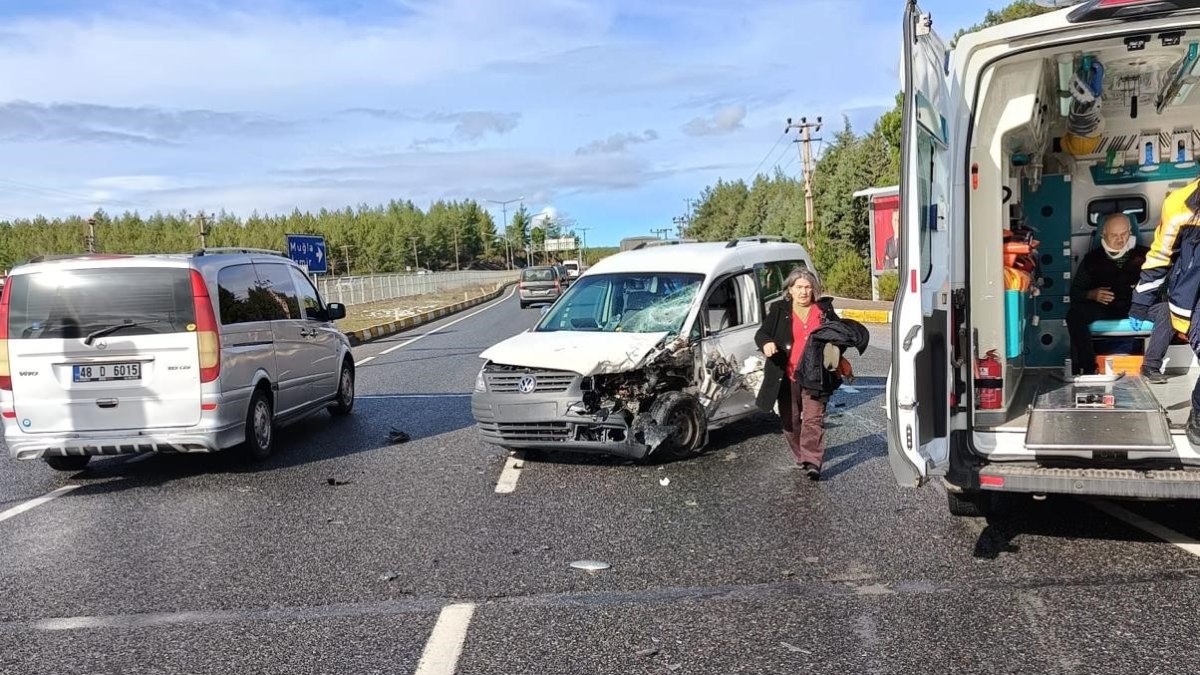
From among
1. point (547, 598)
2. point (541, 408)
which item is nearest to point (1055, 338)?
point (541, 408)

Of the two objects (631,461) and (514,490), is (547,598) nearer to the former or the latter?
(514,490)

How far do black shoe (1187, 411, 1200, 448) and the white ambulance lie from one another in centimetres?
6

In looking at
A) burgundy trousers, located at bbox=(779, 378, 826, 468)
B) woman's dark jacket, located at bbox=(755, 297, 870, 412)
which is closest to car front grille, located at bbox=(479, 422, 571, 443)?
woman's dark jacket, located at bbox=(755, 297, 870, 412)

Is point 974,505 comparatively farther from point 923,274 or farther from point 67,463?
point 67,463

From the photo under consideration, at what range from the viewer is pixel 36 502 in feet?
22.6

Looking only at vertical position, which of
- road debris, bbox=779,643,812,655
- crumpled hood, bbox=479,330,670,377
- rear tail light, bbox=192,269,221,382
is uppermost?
rear tail light, bbox=192,269,221,382

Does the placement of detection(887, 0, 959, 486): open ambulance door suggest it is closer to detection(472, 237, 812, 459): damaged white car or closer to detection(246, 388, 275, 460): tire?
detection(472, 237, 812, 459): damaged white car

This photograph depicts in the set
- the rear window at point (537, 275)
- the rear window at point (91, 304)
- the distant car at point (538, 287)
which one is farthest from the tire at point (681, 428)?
the rear window at point (537, 275)

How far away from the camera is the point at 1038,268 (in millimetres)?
7941

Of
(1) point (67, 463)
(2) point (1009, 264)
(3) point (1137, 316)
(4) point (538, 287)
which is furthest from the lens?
(4) point (538, 287)

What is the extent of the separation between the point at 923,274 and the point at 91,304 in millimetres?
6016

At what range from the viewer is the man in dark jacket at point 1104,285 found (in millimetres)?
7488

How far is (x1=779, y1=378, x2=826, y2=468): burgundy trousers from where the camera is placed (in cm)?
645

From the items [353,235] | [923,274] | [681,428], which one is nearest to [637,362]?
[681,428]
